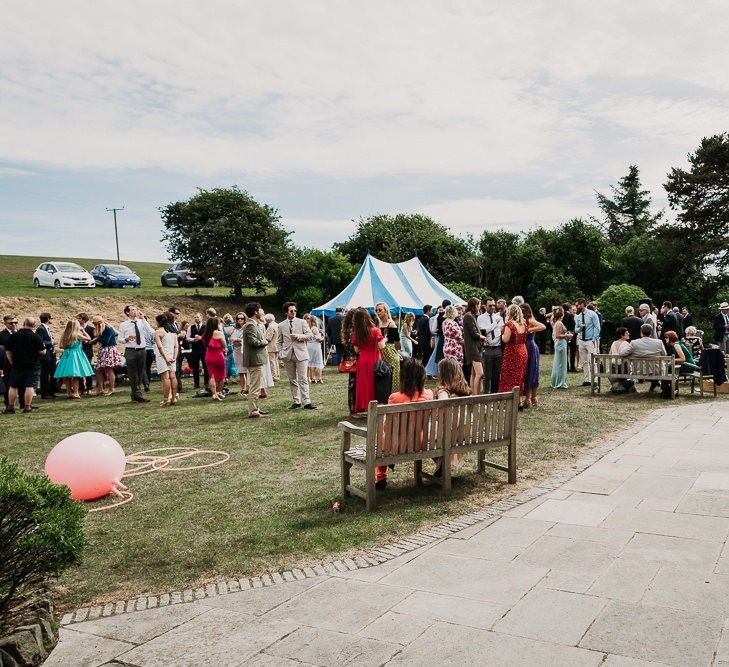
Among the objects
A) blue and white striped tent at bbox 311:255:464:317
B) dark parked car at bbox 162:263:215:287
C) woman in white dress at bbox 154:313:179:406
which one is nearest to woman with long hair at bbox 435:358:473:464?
woman in white dress at bbox 154:313:179:406

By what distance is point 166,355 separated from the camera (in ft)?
41.6

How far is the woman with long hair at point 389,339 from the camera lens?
9719mm

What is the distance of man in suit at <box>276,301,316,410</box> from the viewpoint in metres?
11.4

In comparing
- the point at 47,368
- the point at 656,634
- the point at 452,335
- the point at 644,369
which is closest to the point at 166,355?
the point at 47,368

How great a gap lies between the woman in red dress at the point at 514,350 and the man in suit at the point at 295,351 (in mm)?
3215

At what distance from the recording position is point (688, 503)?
19.3ft

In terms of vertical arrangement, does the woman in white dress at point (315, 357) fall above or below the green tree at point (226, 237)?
below

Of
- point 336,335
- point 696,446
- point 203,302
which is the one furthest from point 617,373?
point 203,302

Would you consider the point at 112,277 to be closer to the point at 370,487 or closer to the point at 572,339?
the point at 572,339

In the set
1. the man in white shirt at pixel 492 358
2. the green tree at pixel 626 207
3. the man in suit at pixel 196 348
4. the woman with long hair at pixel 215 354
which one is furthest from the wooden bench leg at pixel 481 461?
the green tree at pixel 626 207

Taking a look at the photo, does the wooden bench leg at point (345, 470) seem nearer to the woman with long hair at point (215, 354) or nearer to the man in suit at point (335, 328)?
the woman with long hair at point (215, 354)

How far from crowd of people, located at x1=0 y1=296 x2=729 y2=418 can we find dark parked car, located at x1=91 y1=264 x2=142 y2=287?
1889 cm

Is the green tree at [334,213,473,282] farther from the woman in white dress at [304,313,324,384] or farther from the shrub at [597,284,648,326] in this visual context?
the woman in white dress at [304,313,324,384]

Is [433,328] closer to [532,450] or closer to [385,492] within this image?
[532,450]
